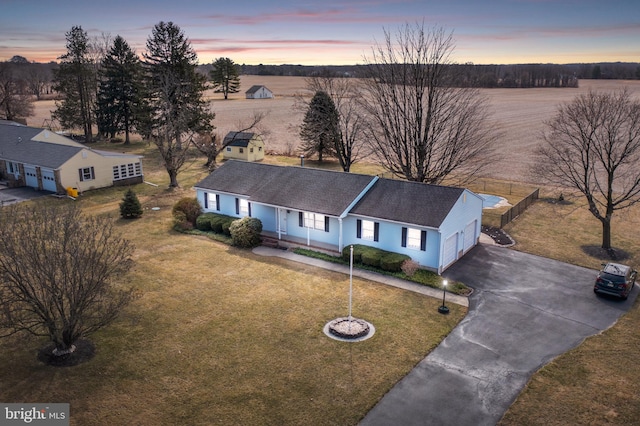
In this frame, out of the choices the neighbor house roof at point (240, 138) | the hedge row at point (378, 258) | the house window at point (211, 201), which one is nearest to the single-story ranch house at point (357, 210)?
the house window at point (211, 201)

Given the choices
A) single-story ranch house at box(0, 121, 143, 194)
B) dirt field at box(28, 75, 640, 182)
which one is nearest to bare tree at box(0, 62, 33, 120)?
dirt field at box(28, 75, 640, 182)

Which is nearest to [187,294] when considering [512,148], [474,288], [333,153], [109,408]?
[109,408]

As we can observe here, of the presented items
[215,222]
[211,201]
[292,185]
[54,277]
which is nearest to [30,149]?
[211,201]

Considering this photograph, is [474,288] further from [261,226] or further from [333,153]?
[333,153]

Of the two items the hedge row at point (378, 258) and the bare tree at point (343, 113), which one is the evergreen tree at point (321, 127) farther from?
the hedge row at point (378, 258)

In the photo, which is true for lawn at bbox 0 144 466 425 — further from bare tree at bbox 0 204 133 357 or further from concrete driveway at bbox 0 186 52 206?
concrete driveway at bbox 0 186 52 206

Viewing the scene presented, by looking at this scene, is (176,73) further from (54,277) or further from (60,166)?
(54,277)

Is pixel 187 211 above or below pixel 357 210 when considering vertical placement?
below

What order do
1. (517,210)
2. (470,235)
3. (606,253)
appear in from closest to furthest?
(606,253), (470,235), (517,210)
